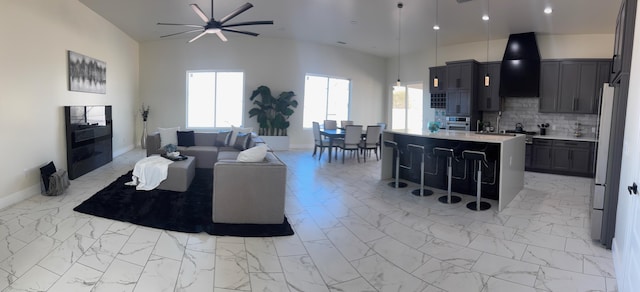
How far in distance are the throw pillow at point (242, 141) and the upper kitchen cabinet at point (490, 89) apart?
5464 mm

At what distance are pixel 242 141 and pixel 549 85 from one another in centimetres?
653

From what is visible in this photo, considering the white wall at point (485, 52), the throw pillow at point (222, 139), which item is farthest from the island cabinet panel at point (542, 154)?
the throw pillow at point (222, 139)

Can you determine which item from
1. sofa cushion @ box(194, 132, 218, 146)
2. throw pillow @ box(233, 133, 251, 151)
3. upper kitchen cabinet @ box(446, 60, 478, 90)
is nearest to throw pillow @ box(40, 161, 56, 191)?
sofa cushion @ box(194, 132, 218, 146)

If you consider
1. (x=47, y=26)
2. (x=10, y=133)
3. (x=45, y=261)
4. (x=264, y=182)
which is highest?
(x=47, y=26)

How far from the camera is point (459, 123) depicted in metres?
8.64

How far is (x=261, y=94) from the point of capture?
10055 millimetres

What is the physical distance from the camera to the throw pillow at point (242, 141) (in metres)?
7.00

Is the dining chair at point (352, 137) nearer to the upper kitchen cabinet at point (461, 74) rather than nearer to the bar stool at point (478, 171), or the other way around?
the upper kitchen cabinet at point (461, 74)

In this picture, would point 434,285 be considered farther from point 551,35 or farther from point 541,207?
point 551,35

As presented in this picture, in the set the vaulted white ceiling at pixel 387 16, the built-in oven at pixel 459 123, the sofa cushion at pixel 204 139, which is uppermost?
the vaulted white ceiling at pixel 387 16

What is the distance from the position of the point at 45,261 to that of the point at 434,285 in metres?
3.13

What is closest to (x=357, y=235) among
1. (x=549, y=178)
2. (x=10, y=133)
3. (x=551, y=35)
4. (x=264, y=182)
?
(x=264, y=182)

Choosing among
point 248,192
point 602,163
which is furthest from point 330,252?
point 602,163

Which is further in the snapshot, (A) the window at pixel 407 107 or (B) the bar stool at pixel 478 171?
(A) the window at pixel 407 107
